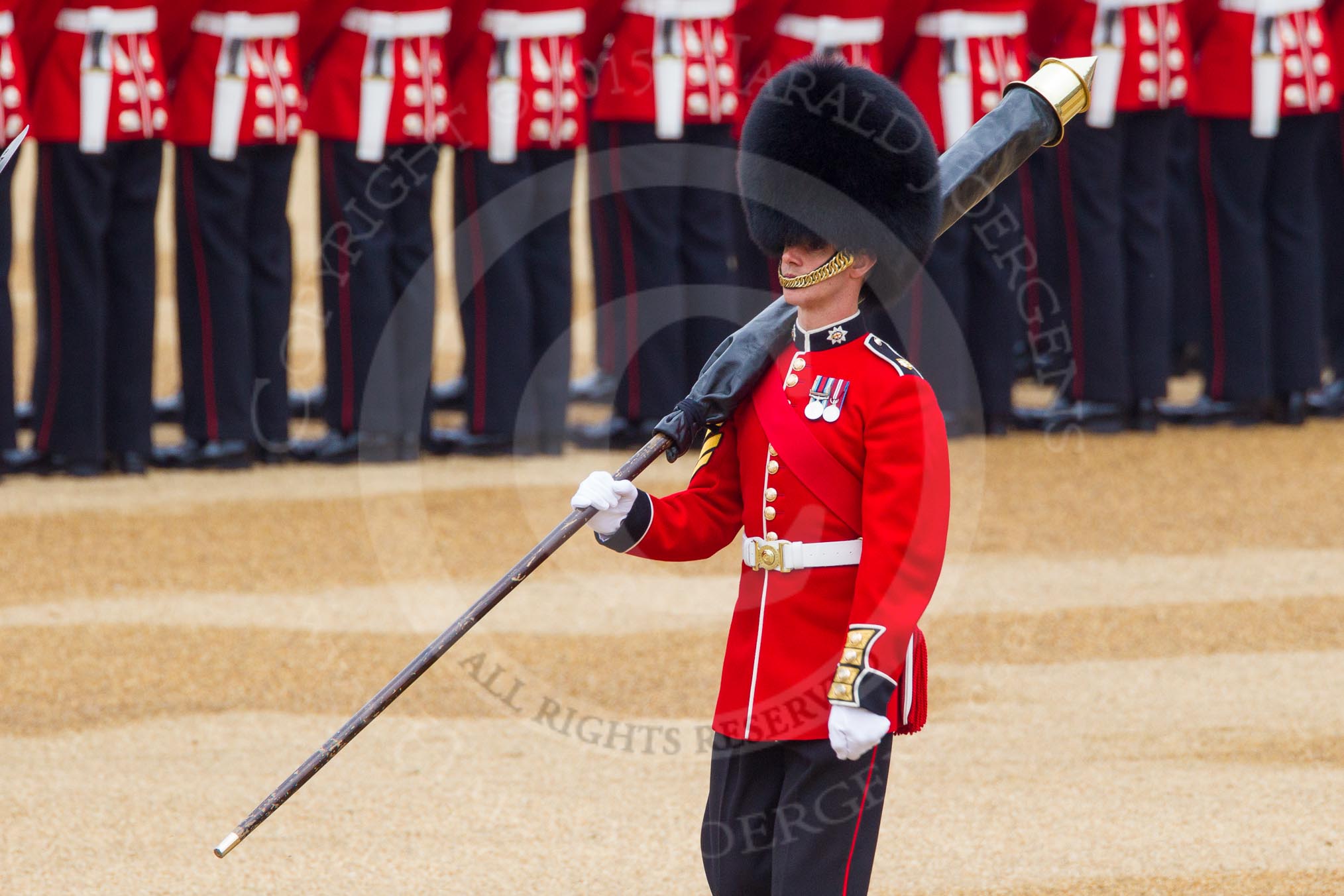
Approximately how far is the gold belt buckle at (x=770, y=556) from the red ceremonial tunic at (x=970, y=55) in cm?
380

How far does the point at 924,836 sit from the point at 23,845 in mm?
1565

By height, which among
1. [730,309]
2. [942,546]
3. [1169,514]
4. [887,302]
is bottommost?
[1169,514]

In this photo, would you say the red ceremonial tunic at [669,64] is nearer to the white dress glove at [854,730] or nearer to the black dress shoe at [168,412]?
the black dress shoe at [168,412]

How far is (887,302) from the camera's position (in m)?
2.67

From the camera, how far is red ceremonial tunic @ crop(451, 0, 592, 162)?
5984 mm

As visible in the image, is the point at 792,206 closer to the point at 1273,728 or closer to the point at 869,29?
the point at 1273,728

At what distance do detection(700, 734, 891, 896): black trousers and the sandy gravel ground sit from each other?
76 cm

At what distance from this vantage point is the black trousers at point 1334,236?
7.07 metres

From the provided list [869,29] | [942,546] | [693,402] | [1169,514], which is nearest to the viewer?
[942,546]

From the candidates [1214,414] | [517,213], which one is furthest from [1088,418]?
[517,213]

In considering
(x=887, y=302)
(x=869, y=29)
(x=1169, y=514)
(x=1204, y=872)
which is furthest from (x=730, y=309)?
(x=887, y=302)

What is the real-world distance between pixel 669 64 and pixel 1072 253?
4.93 feet

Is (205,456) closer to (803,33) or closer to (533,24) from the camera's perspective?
(533,24)

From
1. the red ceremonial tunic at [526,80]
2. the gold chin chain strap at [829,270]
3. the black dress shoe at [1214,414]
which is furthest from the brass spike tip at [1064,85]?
the black dress shoe at [1214,414]
